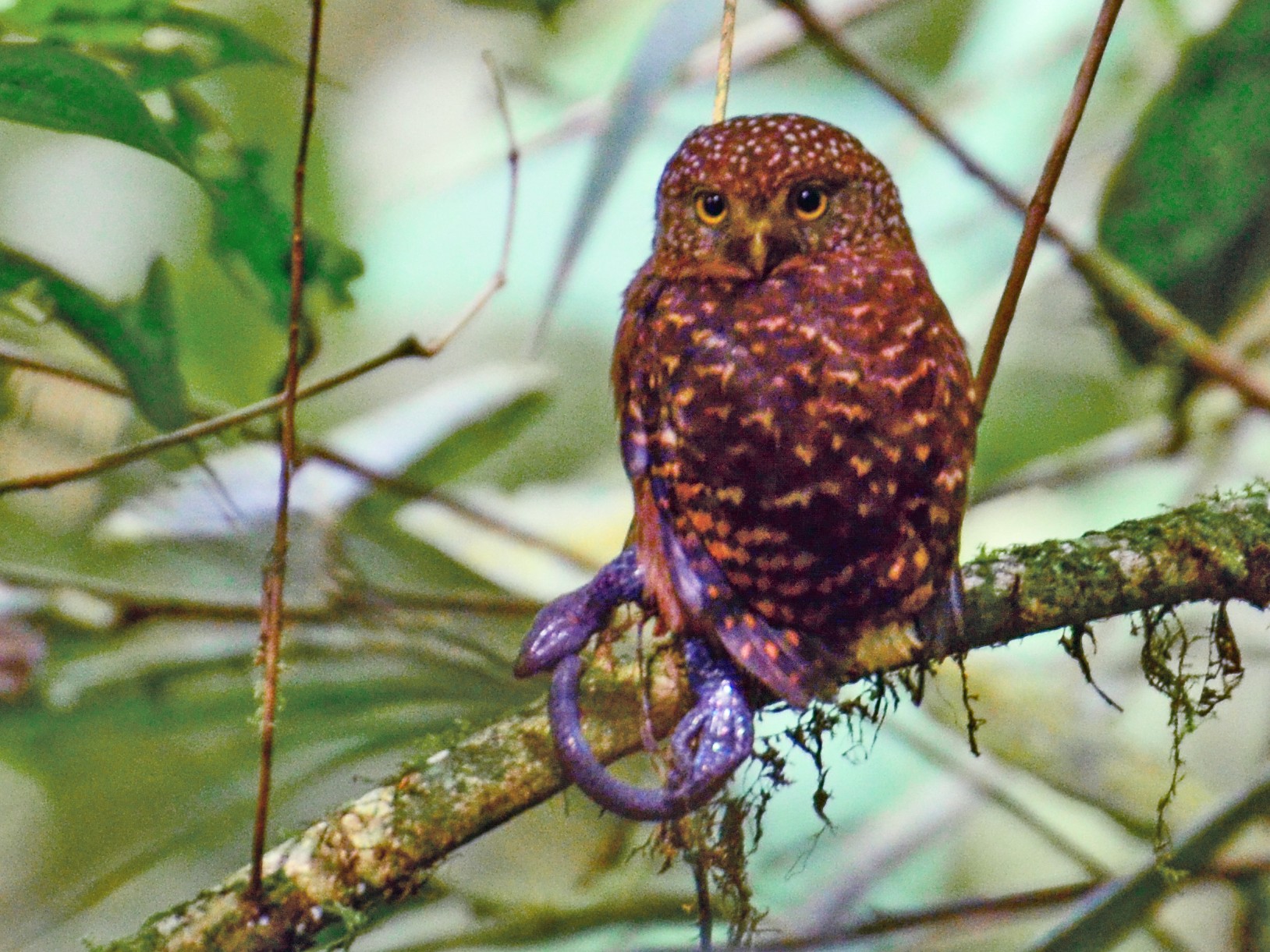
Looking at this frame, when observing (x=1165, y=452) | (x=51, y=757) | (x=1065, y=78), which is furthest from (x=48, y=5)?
(x=1065, y=78)

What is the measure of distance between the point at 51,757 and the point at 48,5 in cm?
102

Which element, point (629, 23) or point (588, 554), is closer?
point (588, 554)

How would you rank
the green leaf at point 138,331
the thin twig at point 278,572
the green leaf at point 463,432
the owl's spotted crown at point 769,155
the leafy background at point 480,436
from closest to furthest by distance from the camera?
the thin twig at point 278,572 → the owl's spotted crown at point 769,155 → the green leaf at point 138,331 → the leafy background at point 480,436 → the green leaf at point 463,432

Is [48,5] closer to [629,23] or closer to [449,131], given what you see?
[629,23]

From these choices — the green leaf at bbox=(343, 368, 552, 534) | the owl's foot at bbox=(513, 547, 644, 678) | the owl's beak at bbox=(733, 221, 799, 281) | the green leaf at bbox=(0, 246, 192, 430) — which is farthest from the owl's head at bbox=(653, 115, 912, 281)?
the green leaf at bbox=(343, 368, 552, 534)

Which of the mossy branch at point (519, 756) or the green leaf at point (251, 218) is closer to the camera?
the mossy branch at point (519, 756)

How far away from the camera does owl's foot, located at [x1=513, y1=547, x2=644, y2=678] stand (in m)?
0.96

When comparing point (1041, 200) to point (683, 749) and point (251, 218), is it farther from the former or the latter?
point (251, 218)

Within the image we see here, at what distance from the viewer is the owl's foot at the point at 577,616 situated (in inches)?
37.7

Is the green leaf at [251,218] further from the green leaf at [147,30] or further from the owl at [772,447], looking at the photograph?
the owl at [772,447]

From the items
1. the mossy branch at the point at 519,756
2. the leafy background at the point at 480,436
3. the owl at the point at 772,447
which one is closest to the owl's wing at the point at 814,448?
the owl at the point at 772,447

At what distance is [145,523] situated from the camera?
166 centimetres

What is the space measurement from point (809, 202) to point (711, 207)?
0.27 feet

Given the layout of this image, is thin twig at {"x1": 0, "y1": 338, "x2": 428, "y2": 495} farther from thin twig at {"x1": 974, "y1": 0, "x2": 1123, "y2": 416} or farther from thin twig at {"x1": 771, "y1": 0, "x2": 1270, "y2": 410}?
thin twig at {"x1": 771, "y1": 0, "x2": 1270, "y2": 410}
